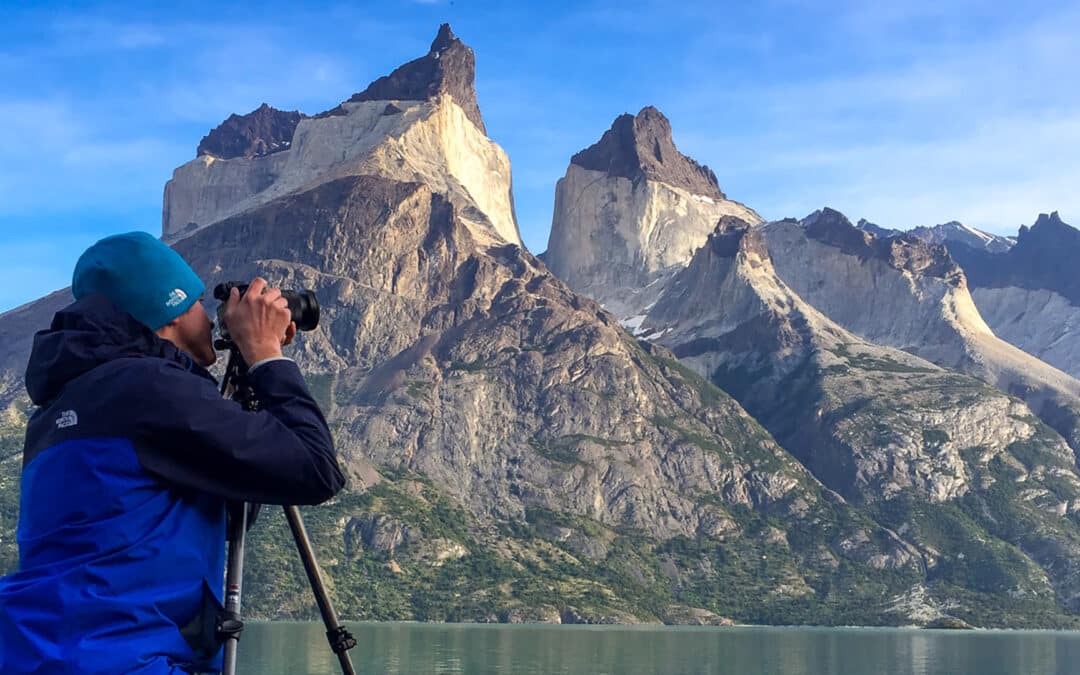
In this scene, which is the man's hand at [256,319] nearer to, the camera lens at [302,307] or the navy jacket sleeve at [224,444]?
the camera lens at [302,307]

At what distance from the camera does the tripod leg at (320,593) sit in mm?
4477

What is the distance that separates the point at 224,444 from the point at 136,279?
2.11 feet

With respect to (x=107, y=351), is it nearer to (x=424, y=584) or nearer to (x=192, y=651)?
(x=192, y=651)

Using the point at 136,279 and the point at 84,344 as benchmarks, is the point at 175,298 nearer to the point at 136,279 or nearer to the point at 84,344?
the point at 136,279

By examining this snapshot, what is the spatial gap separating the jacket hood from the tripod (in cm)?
27

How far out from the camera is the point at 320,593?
14.9 ft

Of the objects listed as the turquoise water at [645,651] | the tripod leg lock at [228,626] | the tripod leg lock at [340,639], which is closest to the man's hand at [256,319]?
the tripod leg lock at [228,626]

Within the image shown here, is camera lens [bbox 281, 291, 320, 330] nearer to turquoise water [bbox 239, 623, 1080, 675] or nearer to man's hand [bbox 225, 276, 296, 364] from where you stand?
man's hand [bbox 225, 276, 296, 364]

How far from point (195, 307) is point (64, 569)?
0.97 metres

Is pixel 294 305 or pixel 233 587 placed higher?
pixel 294 305

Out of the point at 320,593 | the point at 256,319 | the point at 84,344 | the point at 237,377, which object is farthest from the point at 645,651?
the point at 84,344

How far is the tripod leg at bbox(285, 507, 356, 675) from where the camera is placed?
176 inches

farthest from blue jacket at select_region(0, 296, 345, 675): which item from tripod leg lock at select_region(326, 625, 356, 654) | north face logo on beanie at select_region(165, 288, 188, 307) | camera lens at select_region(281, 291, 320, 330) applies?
tripod leg lock at select_region(326, 625, 356, 654)

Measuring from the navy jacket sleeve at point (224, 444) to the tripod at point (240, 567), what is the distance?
0.84 feet
